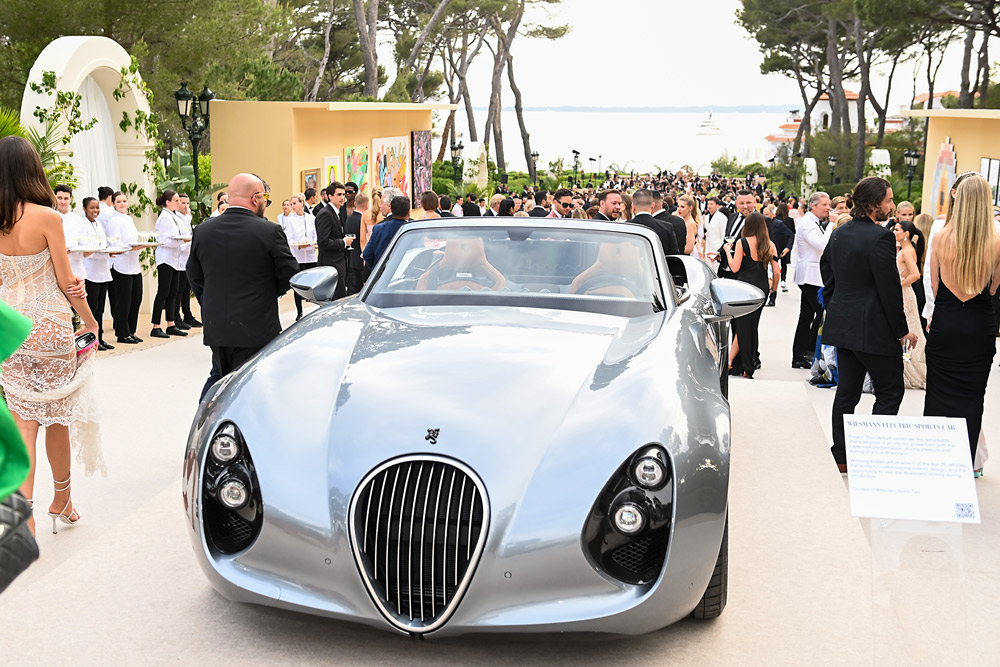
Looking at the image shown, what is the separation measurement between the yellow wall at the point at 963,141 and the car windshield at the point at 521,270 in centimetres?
2136

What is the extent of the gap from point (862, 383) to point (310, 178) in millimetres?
15941

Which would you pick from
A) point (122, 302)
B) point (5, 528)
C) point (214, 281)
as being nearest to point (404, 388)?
point (5, 528)

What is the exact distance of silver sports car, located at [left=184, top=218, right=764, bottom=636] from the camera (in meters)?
3.49

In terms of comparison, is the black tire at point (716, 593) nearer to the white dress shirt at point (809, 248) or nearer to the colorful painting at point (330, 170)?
the white dress shirt at point (809, 248)

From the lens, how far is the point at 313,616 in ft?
11.9

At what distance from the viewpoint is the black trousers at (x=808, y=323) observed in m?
A: 11.7

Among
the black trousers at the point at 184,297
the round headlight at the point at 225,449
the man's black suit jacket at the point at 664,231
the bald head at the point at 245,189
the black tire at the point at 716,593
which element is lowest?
the black trousers at the point at 184,297

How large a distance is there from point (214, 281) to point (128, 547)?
2.21m

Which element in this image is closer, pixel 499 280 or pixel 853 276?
pixel 499 280


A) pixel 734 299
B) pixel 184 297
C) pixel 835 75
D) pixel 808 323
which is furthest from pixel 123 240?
pixel 835 75

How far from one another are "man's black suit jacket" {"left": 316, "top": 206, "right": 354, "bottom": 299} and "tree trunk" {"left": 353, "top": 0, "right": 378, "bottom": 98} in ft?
76.6

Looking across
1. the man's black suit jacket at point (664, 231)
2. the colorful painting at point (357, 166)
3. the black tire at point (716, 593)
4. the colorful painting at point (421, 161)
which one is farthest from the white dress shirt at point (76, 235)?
the colorful painting at point (421, 161)

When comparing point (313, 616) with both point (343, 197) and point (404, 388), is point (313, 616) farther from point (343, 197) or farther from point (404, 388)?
point (343, 197)

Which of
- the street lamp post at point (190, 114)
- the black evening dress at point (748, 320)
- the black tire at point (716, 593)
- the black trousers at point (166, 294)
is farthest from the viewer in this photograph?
the street lamp post at point (190, 114)
